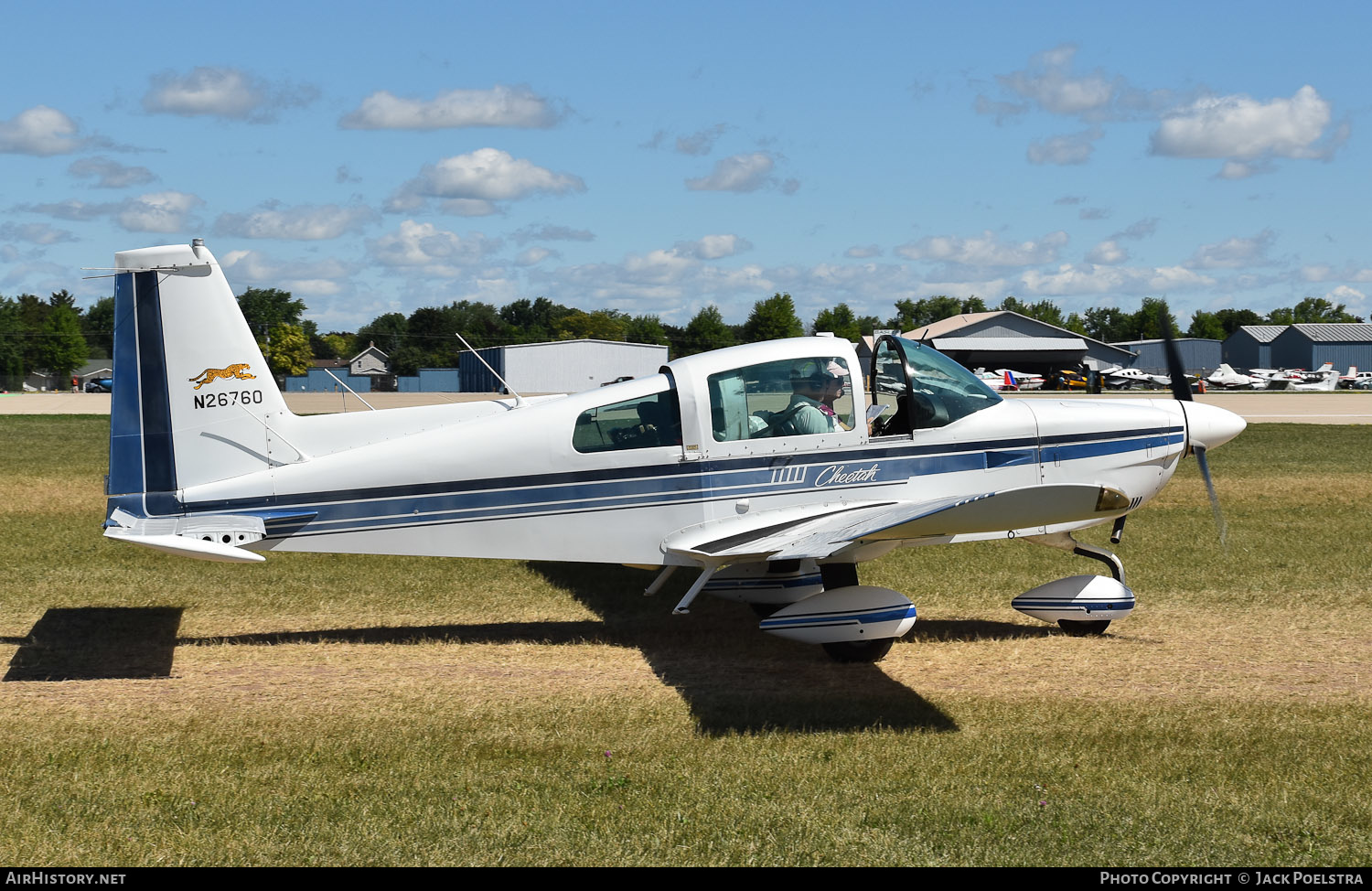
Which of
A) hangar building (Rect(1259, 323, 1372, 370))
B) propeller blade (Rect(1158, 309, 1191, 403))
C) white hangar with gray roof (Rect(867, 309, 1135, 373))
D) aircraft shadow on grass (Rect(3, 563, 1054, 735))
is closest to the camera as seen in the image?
aircraft shadow on grass (Rect(3, 563, 1054, 735))

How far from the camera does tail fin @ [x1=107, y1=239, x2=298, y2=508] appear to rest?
775 cm

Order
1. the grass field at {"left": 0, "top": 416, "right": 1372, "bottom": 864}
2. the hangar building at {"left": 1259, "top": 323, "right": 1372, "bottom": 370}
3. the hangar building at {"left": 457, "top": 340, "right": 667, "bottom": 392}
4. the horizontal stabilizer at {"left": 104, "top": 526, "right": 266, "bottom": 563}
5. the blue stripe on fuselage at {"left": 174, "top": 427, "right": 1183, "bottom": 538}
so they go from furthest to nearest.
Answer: the hangar building at {"left": 1259, "top": 323, "right": 1372, "bottom": 370}, the hangar building at {"left": 457, "top": 340, "right": 667, "bottom": 392}, the blue stripe on fuselage at {"left": 174, "top": 427, "right": 1183, "bottom": 538}, the horizontal stabilizer at {"left": 104, "top": 526, "right": 266, "bottom": 563}, the grass field at {"left": 0, "top": 416, "right": 1372, "bottom": 864}

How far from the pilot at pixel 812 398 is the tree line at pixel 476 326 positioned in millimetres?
75882

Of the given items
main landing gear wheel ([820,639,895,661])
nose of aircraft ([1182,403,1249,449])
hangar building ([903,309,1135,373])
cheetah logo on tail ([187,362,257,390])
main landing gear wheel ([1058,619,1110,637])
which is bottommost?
main landing gear wheel ([1058,619,1110,637])

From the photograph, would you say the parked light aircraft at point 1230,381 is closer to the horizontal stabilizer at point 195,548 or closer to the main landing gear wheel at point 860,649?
the main landing gear wheel at point 860,649

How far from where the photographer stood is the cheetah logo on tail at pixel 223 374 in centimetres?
796

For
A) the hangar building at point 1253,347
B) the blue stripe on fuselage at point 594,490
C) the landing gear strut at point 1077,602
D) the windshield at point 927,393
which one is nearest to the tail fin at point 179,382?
the blue stripe on fuselage at point 594,490

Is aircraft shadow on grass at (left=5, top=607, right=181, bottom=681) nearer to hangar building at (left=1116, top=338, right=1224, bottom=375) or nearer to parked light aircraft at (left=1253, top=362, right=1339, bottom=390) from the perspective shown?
parked light aircraft at (left=1253, top=362, right=1339, bottom=390)

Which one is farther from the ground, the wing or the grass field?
the wing

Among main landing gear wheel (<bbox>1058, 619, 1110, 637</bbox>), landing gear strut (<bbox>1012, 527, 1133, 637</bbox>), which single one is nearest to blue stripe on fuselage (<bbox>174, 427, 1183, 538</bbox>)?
landing gear strut (<bbox>1012, 527, 1133, 637</bbox>)

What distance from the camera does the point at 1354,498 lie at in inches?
651

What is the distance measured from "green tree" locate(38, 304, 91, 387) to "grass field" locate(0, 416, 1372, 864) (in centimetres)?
11684

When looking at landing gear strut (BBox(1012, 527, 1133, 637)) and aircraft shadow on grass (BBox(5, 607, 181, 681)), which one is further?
landing gear strut (BBox(1012, 527, 1133, 637))

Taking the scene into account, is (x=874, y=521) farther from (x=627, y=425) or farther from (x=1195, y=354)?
(x=1195, y=354)
